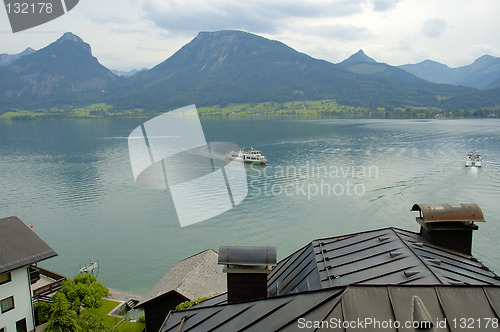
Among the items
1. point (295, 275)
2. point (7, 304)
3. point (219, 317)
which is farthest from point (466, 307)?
point (7, 304)

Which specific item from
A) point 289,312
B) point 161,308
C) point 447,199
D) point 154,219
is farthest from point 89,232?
point 447,199

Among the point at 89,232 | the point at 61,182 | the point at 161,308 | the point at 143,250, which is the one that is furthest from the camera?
the point at 61,182

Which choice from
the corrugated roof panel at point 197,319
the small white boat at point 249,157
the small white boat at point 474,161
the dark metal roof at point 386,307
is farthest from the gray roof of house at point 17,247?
the small white boat at point 474,161

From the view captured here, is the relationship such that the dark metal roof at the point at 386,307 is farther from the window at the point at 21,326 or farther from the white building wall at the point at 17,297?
the window at the point at 21,326

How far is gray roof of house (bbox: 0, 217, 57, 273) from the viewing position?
16.6 meters

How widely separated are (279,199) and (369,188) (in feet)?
45.2

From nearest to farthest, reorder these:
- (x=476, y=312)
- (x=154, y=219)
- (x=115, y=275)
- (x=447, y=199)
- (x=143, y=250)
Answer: (x=476, y=312) < (x=115, y=275) < (x=143, y=250) < (x=154, y=219) < (x=447, y=199)

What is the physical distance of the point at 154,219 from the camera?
40094 millimetres

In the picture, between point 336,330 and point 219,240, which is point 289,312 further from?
point 219,240

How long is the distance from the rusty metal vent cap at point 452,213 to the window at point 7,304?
18014 mm

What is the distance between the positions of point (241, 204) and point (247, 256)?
Result: 3546cm

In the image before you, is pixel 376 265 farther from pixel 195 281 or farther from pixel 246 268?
pixel 195 281

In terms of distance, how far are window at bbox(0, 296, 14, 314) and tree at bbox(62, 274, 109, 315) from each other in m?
2.84

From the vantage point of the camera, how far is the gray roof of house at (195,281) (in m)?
18.6
